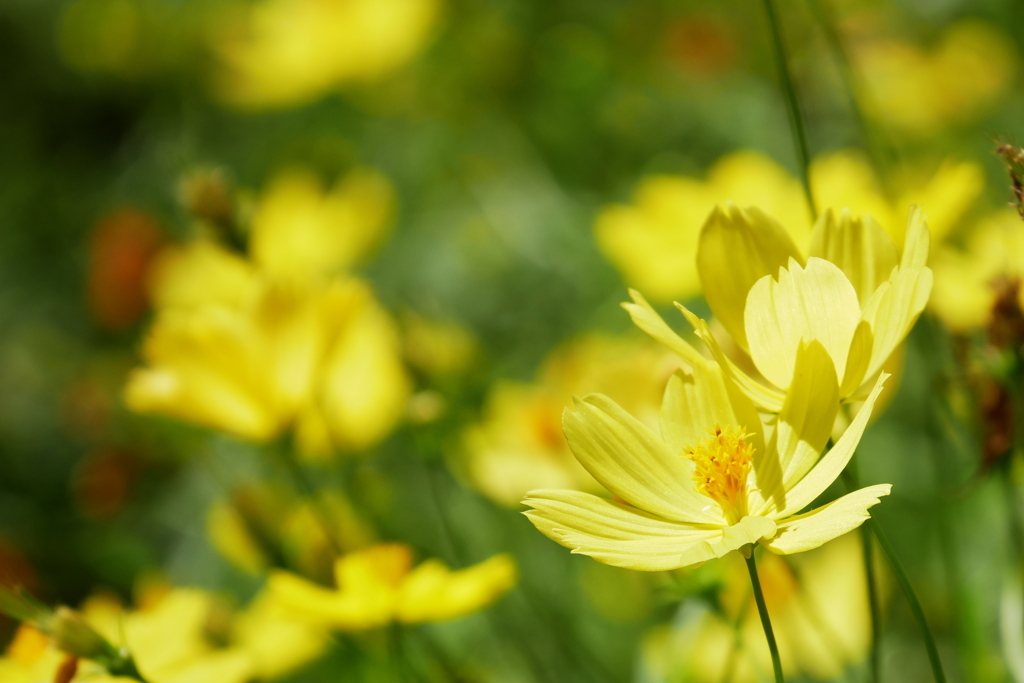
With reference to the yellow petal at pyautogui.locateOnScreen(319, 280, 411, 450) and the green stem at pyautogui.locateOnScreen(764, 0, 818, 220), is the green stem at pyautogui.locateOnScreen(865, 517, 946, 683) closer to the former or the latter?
the green stem at pyautogui.locateOnScreen(764, 0, 818, 220)

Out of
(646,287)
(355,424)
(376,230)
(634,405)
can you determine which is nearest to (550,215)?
(376,230)

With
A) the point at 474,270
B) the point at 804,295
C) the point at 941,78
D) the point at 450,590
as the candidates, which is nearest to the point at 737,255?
the point at 804,295

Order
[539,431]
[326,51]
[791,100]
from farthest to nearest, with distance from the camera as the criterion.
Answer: [326,51], [539,431], [791,100]

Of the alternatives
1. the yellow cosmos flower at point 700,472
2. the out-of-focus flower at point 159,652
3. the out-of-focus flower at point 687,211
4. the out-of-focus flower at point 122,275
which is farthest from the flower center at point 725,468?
the out-of-focus flower at point 122,275

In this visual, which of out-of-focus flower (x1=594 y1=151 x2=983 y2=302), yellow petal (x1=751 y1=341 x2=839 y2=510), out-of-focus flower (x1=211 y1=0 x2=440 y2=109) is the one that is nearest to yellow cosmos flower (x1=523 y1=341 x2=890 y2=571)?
yellow petal (x1=751 y1=341 x2=839 y2=510)

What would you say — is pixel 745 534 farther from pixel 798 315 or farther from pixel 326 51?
pixel 326 51

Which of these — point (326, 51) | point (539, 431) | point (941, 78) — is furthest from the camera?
point (326, 51)
